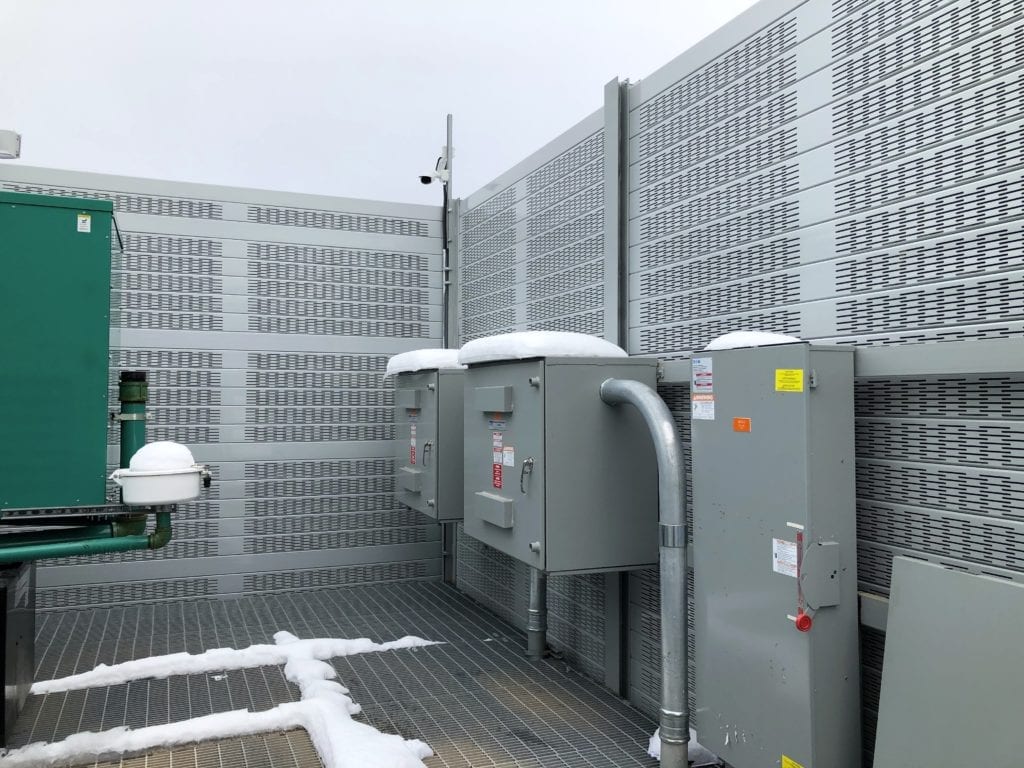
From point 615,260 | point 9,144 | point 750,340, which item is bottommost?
point 750,340

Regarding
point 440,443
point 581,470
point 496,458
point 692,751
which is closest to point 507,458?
point 496,458

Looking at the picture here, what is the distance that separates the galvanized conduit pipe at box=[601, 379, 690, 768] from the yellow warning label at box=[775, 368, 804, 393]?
0.63m

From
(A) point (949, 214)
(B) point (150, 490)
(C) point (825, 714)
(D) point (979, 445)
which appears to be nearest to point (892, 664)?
(C) point (825, 714)

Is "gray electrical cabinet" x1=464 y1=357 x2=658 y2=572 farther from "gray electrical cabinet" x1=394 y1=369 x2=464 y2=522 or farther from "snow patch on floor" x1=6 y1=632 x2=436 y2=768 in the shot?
"gray electrical cabinet" x1=394 y1=369 x2=464 y2=522

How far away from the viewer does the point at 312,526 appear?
624 cm

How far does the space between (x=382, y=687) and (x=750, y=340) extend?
A: 2.70 meters

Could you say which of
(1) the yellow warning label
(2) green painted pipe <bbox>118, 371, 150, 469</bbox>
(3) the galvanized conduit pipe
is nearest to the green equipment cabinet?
(2) green painted pipe <bbox>118, 371, 150, 469</bbox>

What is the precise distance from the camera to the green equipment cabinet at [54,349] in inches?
128

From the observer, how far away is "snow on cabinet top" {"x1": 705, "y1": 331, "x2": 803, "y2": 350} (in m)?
2.69

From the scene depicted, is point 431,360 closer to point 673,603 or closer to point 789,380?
point 673,603

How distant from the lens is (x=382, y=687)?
4.09m

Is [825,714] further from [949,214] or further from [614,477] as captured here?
[949,214]

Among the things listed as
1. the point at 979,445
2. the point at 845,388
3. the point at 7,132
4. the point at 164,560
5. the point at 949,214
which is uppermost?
the point at 7,132

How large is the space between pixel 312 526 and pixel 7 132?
3.44m
